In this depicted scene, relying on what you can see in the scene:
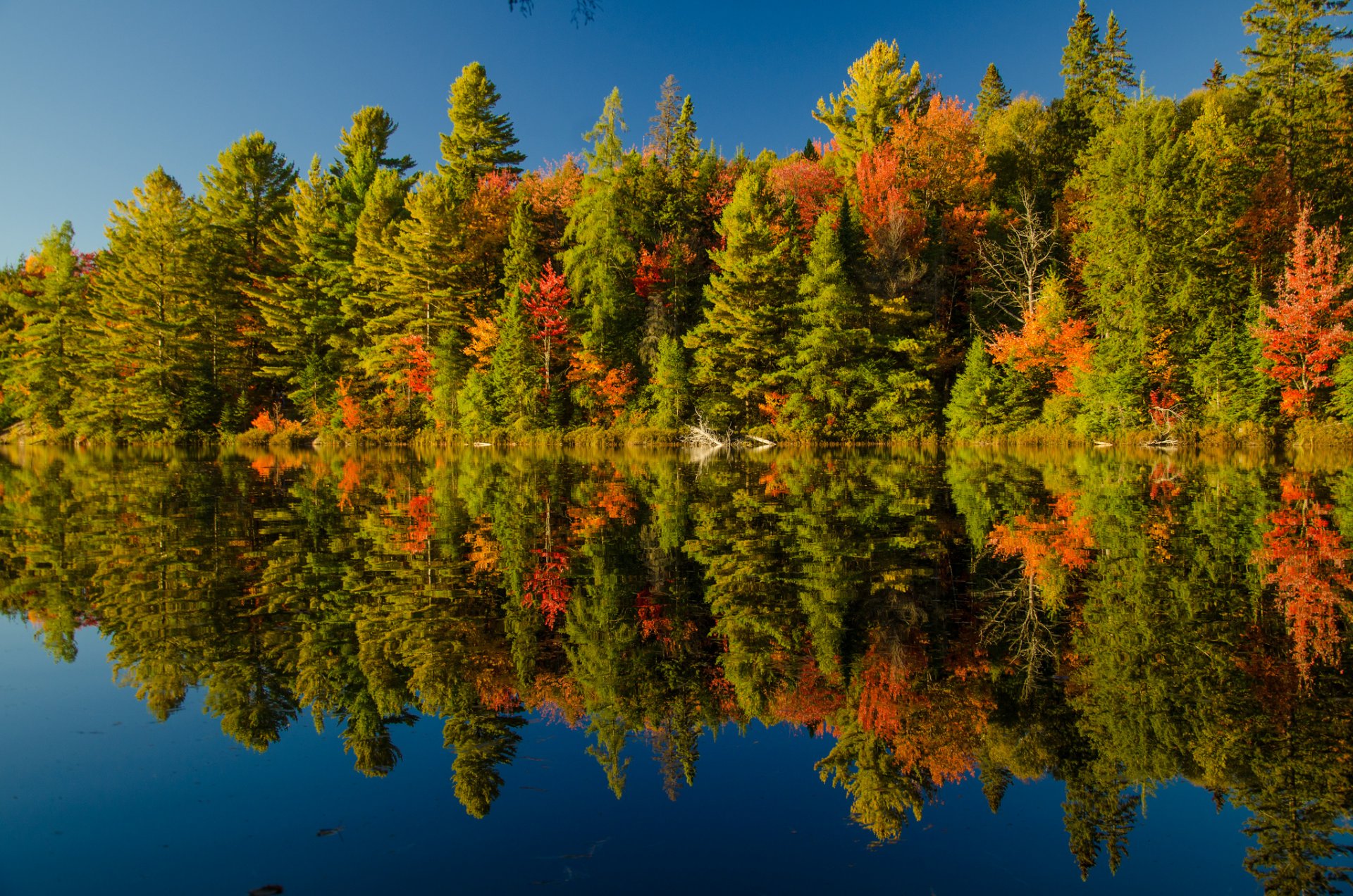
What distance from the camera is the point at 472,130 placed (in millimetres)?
43375

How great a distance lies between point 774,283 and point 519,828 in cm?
3160

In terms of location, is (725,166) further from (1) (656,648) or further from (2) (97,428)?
(1) (656,648)

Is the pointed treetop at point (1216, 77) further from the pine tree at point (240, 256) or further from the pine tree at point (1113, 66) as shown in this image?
the pine tree at point (240, 256)

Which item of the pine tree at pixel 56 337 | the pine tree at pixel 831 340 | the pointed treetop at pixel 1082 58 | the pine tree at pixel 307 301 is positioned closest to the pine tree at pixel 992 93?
the pointed treetop at pixel 1082 58

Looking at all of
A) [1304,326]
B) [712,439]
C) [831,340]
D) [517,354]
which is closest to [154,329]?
[517,354]

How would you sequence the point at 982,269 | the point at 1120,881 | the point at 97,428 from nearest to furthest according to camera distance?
the point at 1120,881
the point at 982,269
the point at 97,428

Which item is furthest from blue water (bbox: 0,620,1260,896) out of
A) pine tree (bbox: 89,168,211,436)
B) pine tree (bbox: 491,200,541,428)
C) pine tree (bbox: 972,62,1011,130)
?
pine tree (bbox: 972,62,1011,130)

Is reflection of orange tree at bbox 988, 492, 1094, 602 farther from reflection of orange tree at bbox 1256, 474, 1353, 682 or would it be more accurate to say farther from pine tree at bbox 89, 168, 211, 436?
pine tree at bbox 89, 168, 211, 436

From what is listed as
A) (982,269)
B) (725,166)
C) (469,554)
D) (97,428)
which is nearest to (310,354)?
(97,428)

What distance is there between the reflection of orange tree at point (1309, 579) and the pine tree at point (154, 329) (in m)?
42.8

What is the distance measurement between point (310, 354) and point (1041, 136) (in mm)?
41446

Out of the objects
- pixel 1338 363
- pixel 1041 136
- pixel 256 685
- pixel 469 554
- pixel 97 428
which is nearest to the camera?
pixel 256 685

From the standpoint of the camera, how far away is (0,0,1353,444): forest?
28.8 metres

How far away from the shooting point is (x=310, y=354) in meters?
39.2
